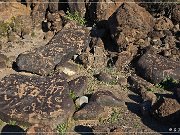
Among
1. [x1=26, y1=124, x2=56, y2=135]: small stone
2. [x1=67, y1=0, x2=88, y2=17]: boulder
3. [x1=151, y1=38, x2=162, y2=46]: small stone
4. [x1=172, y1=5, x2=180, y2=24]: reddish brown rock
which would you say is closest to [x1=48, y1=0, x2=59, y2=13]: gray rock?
[x1=67, y1=0, x2=88, y2=17]: boulder

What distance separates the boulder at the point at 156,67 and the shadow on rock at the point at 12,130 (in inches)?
143

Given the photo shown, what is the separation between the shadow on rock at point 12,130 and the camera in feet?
30.6

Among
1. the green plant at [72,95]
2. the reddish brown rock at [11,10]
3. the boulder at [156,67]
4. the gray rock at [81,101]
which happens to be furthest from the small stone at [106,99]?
the reddish brown rock at [11,10]

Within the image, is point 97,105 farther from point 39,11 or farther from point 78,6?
point 39,11

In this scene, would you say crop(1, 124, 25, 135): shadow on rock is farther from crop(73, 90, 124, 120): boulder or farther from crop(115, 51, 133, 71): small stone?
crop(115, 51, 133, 71): small stone

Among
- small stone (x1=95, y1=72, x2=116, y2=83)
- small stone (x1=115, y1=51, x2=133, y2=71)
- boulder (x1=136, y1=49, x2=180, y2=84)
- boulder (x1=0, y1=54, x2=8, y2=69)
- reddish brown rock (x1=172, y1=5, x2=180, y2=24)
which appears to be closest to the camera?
boulder (x1=136, y1=49, x2=180, y2=84)

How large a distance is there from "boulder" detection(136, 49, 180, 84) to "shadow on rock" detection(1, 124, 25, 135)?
3621 mm

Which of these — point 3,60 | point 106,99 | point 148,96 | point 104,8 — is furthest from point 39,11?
point 148,96

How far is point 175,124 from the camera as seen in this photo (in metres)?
A: 9.49

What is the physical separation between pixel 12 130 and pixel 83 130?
1.48 meters

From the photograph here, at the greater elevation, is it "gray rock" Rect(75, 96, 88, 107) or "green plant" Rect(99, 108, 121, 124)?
"gray rock" Rect(75, 96, 88, 107)

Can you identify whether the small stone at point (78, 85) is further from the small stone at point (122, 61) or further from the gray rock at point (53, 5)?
the gray rock at point (53, 5)

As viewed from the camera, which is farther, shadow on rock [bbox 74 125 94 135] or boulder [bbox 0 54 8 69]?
boulder [bbox 0 54 8 69]

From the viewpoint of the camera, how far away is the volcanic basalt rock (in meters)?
11.6
